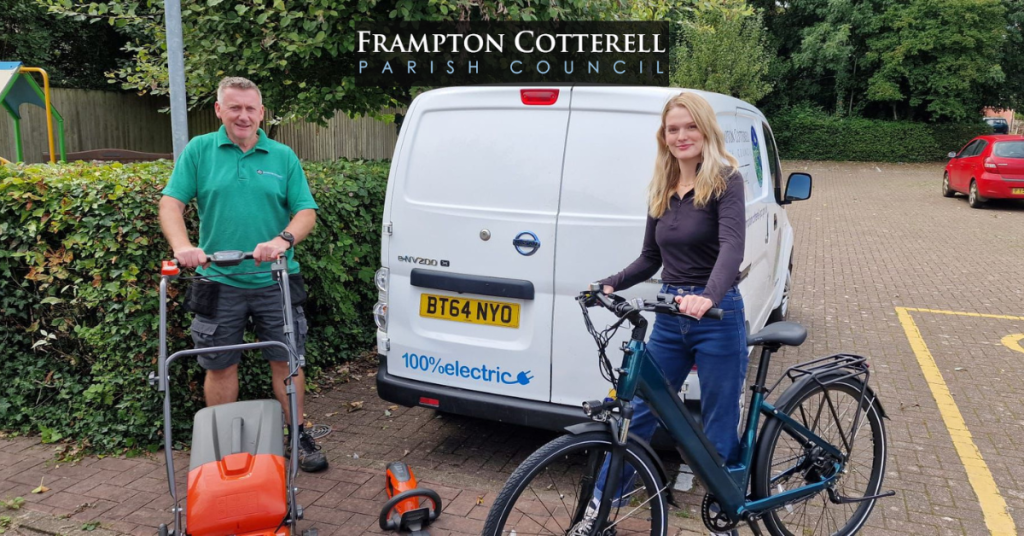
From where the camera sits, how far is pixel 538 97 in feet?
12.7

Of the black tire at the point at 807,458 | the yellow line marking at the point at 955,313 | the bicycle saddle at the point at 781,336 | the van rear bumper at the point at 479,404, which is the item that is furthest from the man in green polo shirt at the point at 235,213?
the yellow line marking at the point at 955,313

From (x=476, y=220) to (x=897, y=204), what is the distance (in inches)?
711

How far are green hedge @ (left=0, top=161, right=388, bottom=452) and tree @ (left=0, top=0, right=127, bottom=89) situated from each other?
1335 cm

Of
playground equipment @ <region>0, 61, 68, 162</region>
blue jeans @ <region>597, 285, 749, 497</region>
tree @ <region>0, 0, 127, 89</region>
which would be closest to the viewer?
blue jeans @ <region>597, 285, 749, 497</region>

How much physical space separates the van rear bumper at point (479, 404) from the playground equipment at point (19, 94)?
5213 millimetres

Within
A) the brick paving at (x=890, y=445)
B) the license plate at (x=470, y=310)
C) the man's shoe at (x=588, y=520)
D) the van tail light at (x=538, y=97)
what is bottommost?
the brick paving at (x=890, y=445)

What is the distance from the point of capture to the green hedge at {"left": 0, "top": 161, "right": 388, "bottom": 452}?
4207mm

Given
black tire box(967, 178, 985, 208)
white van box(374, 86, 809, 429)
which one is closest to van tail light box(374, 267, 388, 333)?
white van box(374, 86, 809, 429)

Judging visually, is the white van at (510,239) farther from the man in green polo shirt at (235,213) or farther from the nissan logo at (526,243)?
the man in green polo shirt at (235,213)

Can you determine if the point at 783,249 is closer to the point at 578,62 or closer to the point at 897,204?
the point at 578,62

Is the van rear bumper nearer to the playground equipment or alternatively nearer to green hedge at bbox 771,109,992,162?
the playground equipment

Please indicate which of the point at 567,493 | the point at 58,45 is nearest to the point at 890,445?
the point at 567,493

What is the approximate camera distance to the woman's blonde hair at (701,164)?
2.99 m

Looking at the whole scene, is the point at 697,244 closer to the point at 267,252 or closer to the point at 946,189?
the point at 267,252
